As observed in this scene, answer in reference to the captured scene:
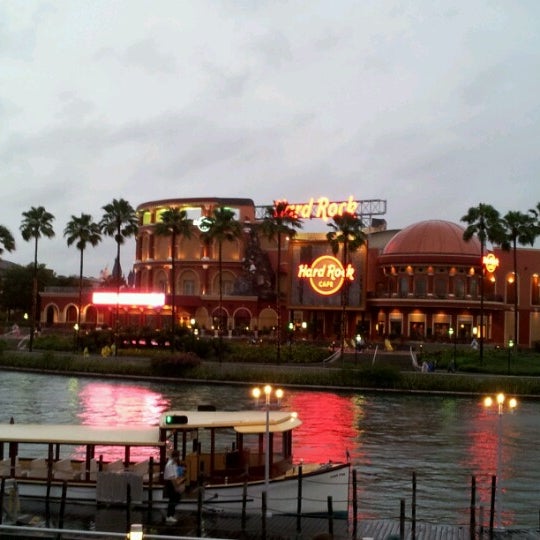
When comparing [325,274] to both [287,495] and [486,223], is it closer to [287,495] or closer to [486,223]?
[486,223]

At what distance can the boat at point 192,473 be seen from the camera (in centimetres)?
2630

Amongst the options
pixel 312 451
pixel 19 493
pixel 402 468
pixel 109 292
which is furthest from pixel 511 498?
pixel 109 292

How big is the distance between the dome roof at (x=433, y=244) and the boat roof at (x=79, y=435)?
81384 mm

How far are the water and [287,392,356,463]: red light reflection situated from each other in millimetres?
58

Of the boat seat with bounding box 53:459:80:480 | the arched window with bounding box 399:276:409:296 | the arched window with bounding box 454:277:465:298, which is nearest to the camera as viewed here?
the boat seat with bounding box 53:459:80:480

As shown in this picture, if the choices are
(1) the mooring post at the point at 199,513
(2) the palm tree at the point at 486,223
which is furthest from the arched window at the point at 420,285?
(1) the mooring post at the point at 199,513

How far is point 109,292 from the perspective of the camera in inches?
4845

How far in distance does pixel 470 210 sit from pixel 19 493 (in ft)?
209

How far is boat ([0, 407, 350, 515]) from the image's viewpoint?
26297 millimetres

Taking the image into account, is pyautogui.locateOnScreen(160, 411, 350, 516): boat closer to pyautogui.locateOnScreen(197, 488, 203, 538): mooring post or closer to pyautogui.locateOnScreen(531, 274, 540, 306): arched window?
pyautogui.locateOnScreen(197, 488, 203, 538): mooring post

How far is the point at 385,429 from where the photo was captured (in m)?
50.1

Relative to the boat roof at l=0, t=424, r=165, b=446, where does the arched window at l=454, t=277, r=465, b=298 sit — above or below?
above

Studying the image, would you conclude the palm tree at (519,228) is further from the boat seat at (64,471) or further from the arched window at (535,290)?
the boat seat at (64,471)

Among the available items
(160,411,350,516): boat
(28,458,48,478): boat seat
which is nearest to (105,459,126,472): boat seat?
(28,458,48,478): boat seat
